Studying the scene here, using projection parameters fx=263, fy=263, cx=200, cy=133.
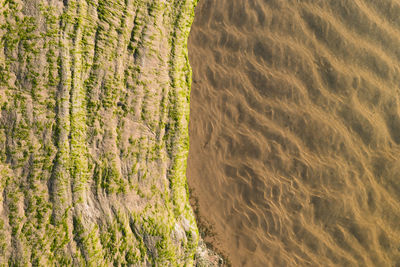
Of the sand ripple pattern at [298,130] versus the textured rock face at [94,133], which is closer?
the textured rock face at [94,133]

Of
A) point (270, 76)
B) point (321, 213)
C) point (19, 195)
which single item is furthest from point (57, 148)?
point (321, 213)

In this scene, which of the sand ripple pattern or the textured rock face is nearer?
the textured rock face

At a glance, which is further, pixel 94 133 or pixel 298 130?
pixel 298 130

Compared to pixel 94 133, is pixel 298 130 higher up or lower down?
lower down
